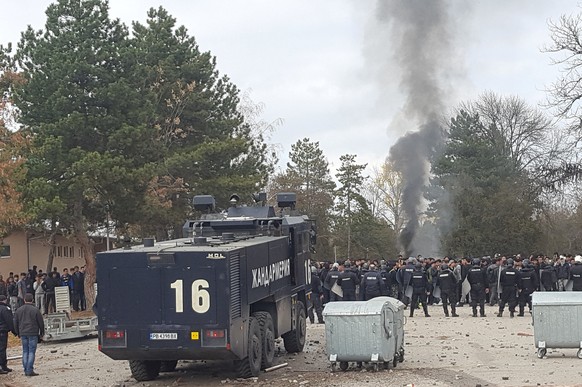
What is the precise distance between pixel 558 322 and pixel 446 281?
10.3 m

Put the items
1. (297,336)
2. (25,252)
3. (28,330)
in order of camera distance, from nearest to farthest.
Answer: (28,330)
(297,336)
(25,252)

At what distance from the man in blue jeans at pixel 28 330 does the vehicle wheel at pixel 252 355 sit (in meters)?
5.14

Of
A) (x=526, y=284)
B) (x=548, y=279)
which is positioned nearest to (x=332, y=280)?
(x=526, y=284)

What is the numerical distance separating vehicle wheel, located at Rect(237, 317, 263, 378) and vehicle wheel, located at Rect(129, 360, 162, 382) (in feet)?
6.17

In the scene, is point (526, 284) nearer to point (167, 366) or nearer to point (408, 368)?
point (408, 368)

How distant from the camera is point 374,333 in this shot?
16.3 meters

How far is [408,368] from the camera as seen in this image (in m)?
17.1

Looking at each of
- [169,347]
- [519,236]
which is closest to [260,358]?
[169,347]

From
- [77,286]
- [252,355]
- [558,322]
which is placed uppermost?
[77,286]

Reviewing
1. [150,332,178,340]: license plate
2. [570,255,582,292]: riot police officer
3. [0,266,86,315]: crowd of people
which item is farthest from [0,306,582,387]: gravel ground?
[0,266,86,315]: crowd of people

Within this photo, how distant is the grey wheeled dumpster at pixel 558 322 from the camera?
17656 mm

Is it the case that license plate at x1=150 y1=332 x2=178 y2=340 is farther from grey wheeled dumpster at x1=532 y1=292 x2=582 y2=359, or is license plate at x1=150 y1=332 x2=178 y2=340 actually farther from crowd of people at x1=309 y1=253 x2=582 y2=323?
crowd of people at x1=309 y1=253 x2=582 y2=323

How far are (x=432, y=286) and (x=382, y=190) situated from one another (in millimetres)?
44708

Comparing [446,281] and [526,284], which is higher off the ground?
[446,281]
